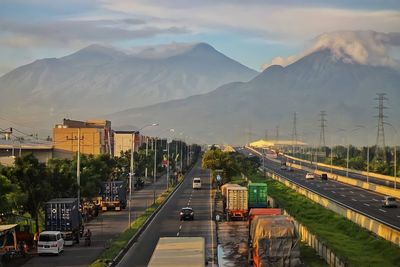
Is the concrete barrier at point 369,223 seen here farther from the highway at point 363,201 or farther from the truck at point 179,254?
the truck at point 179,254

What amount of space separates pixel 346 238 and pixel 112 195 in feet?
100.0

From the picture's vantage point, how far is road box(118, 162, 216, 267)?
41.8 m

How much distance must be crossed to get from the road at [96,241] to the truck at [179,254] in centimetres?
879

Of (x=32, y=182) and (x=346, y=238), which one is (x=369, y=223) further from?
(x=32, y=182)

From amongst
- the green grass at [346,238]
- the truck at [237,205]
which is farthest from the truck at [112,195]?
the green grass at [346,238]

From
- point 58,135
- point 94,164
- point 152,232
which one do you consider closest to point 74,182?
point 152,232

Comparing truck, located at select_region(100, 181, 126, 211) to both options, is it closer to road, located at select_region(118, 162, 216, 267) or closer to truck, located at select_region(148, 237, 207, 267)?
road, located at select_region(118, 162, 216, 267)

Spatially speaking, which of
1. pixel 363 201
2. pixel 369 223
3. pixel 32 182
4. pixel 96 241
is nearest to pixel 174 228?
pixel 96 241

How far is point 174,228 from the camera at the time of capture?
5666cm

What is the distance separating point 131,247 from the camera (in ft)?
150

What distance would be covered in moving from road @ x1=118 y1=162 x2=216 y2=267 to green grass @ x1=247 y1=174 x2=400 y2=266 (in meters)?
7.52

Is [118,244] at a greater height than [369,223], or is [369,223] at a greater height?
[369,223]

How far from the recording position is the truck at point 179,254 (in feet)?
87.9

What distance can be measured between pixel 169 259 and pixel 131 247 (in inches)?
740
